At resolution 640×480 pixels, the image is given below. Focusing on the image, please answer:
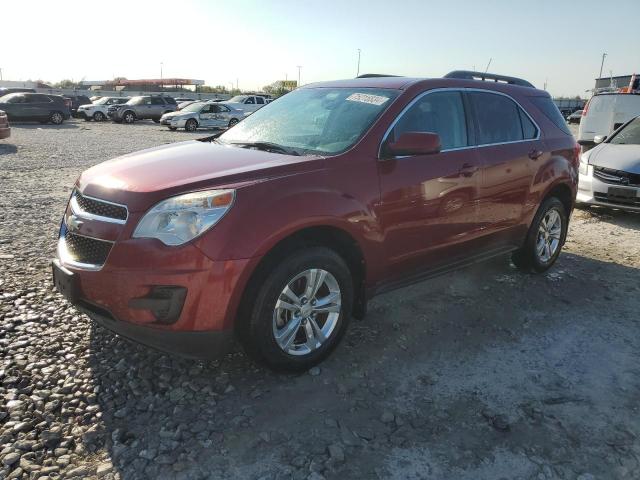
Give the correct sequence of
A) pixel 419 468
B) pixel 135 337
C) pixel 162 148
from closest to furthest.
Result: pixel 419 468 < pixel 135 337 < pixel 162 148

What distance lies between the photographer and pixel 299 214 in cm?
296

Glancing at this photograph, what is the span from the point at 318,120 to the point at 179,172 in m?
1.27

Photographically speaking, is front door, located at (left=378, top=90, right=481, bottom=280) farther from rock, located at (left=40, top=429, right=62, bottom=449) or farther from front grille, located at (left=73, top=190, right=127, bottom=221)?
rock, located at (left=40, top=429, right=62, bottom=449)

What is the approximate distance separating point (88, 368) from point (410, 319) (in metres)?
2.35

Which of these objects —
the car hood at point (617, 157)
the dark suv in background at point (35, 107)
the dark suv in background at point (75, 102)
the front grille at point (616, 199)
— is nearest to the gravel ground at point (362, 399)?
the front grille at point (616, 199)

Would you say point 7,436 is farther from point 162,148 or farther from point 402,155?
point 402,155

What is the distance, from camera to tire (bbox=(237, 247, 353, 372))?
2.93 m

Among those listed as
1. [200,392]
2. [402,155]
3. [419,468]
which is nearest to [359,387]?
[419,468]

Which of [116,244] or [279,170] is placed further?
[279,170]

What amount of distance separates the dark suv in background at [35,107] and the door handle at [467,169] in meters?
27.6

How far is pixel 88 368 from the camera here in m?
3.19

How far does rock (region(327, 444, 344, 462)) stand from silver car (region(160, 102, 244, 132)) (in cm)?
2416

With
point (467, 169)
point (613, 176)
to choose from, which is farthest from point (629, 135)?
point (467, 169)

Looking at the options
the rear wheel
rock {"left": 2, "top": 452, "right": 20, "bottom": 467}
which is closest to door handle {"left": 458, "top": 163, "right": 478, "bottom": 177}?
rock {"left": 2, "top": 452, "right": 20, "bottom": 467}
